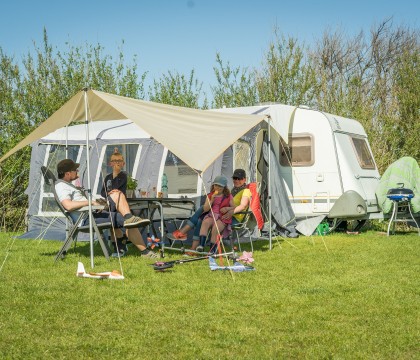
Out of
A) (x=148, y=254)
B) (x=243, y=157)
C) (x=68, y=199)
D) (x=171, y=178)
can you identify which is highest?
(x=243, y=157)

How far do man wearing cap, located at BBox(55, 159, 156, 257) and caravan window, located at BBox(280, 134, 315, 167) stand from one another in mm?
3736

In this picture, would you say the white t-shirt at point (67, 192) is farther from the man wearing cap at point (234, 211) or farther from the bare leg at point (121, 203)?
the man wearing cap at point (234, 211)

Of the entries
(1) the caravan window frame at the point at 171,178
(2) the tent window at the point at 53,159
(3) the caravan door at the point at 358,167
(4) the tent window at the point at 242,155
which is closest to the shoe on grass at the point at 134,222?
(1) the caravan window frame at the point at 171,178

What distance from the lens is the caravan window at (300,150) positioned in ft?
36.0

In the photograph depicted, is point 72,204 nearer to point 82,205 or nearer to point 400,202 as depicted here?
point 82,205

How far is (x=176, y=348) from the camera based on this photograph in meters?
3.96

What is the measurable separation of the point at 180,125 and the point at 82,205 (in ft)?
4.51

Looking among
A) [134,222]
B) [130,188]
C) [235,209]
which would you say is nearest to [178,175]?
[130,188]

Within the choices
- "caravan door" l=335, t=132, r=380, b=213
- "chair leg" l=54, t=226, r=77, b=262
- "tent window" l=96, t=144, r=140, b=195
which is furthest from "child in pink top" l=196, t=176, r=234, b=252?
"caravan door" l=335, t=132, r=380, b=213

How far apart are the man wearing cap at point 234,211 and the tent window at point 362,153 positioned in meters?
3.10

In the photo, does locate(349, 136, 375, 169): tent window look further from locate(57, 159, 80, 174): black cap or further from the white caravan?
locate(57, 159, 80, 174): black cap

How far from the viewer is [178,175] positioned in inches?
413

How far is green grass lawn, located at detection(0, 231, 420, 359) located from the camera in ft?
12.9

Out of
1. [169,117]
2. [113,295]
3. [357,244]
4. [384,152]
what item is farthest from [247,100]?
[113,295]
